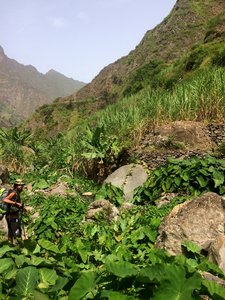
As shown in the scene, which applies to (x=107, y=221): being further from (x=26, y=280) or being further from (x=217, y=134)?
(x=26, y=280)

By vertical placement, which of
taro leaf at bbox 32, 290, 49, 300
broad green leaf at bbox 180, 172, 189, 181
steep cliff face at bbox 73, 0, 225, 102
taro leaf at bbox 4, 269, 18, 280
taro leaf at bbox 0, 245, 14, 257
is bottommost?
broad green leaf at bbox 180, 172, 189, 181

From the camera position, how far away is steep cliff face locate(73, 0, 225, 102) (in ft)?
156

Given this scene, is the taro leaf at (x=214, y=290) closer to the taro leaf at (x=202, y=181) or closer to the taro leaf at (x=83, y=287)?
the taro leaf at (x=83, y=287)

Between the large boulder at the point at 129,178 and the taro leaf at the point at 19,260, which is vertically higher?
the taro leaf at the point at 19,260

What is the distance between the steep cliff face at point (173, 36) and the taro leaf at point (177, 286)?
1620 inches

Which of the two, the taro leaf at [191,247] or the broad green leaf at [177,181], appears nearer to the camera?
the taro leaf at [191,247]

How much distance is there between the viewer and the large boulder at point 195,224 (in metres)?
5.88

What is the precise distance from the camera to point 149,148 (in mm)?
11477

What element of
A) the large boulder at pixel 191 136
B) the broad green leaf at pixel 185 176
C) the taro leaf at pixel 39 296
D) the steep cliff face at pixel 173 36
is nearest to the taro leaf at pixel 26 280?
the taro leaf at pixel 39 296

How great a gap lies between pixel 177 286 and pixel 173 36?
166ft

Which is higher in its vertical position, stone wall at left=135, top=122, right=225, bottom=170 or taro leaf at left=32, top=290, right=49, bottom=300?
taro leaf at left=32, top=290, right=49, bottom=300

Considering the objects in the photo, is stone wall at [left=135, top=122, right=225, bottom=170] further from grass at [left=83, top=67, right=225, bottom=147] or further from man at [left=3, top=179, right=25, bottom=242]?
man at [left=3, top=179, right=25, bottom=242]

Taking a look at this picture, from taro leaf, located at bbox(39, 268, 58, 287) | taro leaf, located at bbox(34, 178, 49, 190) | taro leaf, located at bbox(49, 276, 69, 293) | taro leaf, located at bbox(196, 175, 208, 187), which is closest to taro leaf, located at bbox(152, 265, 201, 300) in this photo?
taro leaf, located at bbox(49, 276, 69, 293)

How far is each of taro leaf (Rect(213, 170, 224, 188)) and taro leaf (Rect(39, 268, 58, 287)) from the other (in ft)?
19.1
